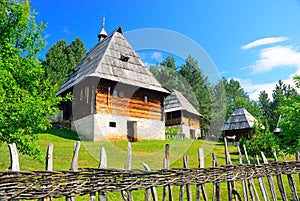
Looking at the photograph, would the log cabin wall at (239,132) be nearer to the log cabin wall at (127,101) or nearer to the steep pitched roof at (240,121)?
the steep pitched roof at (240,121)

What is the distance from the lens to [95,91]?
1872cm

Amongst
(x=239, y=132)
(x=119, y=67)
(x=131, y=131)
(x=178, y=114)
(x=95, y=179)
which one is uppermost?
(x=119, y=67)

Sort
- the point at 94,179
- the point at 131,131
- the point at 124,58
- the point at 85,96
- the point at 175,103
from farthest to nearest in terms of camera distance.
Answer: the point at 175,103, the point at 124,58, the point at 131,131, the point at 85,96, the point at 94,179

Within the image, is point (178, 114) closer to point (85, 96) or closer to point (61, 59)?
point (85, 96)

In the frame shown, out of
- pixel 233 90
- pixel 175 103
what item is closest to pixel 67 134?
pixel 175 103

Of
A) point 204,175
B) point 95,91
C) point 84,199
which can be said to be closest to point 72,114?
point 95,91

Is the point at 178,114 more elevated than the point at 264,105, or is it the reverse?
the point at 264,105

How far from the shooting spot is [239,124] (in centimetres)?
3198

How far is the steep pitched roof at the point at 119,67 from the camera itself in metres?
19.1

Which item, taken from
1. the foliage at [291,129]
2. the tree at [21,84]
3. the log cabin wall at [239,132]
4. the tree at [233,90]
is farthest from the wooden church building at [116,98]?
the tree at [233,90]

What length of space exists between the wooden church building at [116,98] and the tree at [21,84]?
8.06 metres

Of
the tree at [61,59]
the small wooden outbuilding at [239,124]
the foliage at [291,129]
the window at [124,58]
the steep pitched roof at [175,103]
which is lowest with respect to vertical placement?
the foliage at [291,129]

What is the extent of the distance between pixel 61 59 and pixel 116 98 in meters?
23.1

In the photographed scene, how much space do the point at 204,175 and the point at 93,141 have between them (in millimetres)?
14503
